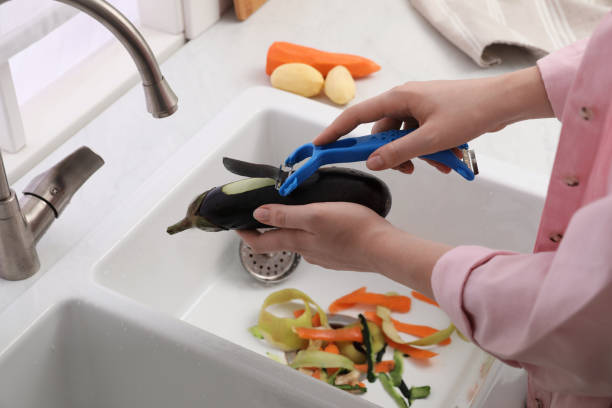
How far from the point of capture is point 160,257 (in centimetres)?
93

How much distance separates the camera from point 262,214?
695mm

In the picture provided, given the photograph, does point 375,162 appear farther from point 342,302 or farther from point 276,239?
point 342,302

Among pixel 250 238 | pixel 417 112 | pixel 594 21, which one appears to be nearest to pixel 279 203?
pixel 250 238

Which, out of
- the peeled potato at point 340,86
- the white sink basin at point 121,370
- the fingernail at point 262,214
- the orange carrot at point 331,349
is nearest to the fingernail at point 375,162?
the fingernail at point 262,214

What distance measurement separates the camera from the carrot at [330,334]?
0.91 m

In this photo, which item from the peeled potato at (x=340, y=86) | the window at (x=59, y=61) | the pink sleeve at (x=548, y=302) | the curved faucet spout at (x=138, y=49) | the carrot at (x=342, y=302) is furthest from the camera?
the peeled potato at (x=340, y=86)

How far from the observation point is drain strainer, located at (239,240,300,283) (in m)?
1.02

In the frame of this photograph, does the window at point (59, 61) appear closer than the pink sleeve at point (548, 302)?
No

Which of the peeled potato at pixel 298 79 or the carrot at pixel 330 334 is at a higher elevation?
the peeled potato at pixel 298 79

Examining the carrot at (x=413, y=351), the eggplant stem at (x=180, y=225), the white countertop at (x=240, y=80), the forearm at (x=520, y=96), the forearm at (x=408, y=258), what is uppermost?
the forearm at (x=520, y=96)

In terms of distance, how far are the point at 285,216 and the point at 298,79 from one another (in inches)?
18.5

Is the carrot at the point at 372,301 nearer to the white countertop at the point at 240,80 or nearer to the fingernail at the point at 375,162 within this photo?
the white countertop at the point at 240,80

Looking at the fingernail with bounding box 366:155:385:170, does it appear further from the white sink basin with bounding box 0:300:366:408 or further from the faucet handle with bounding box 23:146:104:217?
the faucet handle with bounding box 23:146:104:217

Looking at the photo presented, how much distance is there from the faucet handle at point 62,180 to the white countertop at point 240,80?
0.08 meters
